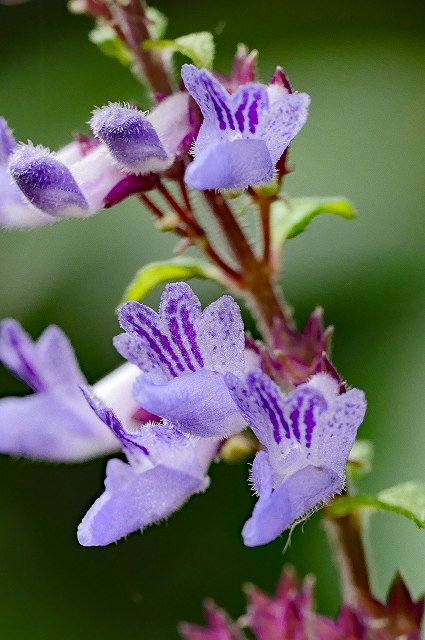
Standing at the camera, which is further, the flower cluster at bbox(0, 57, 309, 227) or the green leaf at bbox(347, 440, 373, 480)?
the green leaf at bbox(347, 440, 373, 480)

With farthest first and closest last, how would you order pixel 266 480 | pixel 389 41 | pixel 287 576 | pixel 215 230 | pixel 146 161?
pixel 389 41
pixel 287 576
pixel 215 230
pixel 146 161
pixel 266 480

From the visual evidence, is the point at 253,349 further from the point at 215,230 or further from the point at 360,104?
the point at 360,104

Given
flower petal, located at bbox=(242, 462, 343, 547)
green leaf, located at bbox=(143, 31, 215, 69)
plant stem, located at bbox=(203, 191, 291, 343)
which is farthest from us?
plant stem, located at bbox=(203, 191, 291, 343)

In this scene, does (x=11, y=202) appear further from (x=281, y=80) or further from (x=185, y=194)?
(x=281, y=80)

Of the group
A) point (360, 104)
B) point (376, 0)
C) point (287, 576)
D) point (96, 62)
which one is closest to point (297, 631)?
point (287, 576)

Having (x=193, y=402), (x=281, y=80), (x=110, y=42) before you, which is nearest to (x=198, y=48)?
(x=281, y=80)

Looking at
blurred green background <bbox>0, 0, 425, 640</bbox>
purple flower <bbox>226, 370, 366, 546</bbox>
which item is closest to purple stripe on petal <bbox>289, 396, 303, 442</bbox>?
purple flower <bbox>226, 370, 366, 546</bbox>

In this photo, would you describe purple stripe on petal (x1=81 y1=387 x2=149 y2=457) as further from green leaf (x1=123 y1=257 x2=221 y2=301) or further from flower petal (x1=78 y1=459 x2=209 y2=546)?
green leaf (x1=123 y1=257 x2=221 y2=301)
